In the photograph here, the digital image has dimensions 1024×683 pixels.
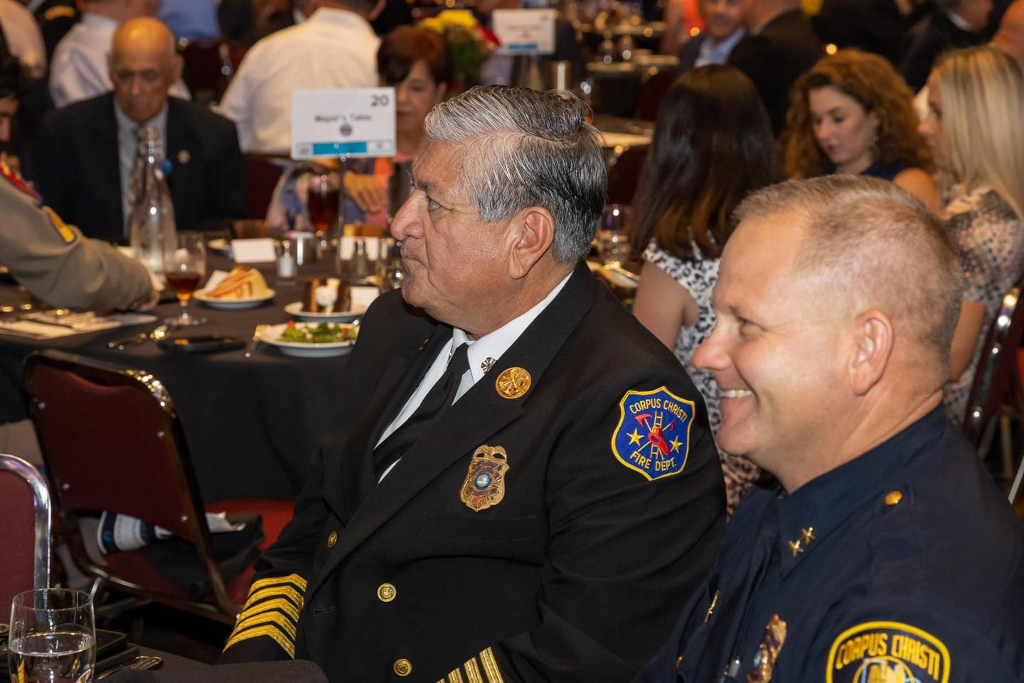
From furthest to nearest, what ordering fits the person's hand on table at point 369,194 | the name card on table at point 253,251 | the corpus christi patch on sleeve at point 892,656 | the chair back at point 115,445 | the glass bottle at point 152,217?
the person's hand on table at point 369,194 < the name card on table at point 253,251 < the glass bottle at point 152,217 < the chair back at point 115,445 < the corpus christi patch on sleeve at point 892,656

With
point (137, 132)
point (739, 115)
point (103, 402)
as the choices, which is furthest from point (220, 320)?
point (137, 132)

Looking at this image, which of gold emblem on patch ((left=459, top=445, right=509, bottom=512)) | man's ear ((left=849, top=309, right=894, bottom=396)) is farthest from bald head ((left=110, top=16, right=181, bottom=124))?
man's ear ((left=849, top=309, right=894, bottom=396))

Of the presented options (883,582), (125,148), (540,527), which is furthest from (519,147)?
(125,148)

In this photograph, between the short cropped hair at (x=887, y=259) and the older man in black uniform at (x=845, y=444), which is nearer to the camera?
the older man in black uniform at (x=845, y=444)

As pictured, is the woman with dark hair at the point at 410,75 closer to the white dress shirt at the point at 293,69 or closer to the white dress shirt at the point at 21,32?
the white dress shirt at the point at 293,69

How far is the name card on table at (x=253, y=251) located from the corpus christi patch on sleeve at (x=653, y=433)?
2632 mm

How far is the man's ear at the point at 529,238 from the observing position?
1984 millimetres

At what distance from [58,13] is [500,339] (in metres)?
6.45

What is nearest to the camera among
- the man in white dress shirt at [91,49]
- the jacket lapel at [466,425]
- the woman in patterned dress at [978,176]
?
the jacket lapel at [466,425]

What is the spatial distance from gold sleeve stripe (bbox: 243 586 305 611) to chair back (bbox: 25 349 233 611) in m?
0.53

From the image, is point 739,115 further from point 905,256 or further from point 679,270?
point 905,256

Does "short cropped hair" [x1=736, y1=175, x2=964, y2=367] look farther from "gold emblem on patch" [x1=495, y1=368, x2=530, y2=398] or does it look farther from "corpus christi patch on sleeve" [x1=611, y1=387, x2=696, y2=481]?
"gold emblem on patch" [x1=495, y1=368, x2=530, y2=398]

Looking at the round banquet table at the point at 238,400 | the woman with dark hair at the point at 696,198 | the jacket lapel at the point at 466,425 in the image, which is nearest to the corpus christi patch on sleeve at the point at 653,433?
the jacket lapel at the point at 466,425

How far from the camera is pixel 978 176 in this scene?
3.86 metres
